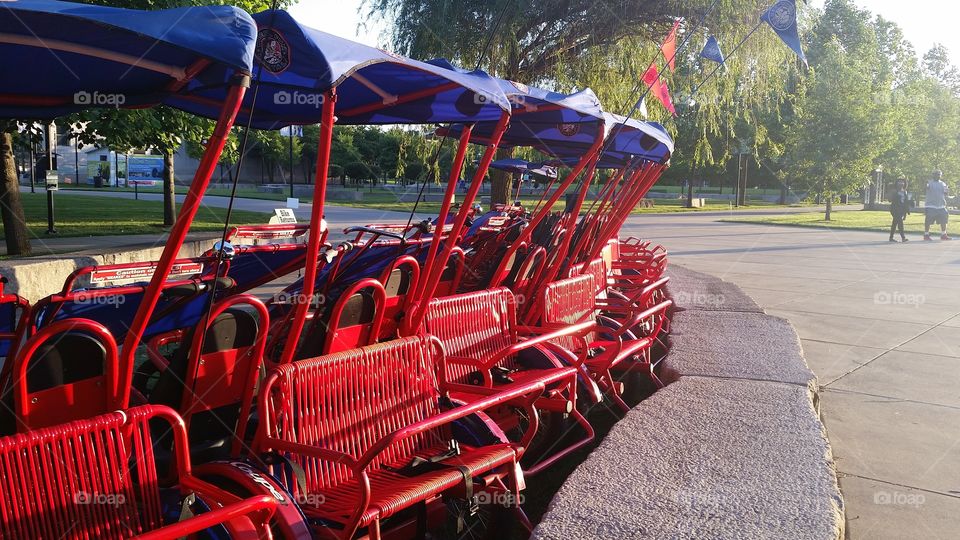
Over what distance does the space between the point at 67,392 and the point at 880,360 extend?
23.8 feet

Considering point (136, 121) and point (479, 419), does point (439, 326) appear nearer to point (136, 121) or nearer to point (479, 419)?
point (479, 419)

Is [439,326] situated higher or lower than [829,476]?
higher

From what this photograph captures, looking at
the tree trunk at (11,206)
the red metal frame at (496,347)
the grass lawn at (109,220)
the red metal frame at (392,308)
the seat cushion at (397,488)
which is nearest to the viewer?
the seat cushion at (397,488)

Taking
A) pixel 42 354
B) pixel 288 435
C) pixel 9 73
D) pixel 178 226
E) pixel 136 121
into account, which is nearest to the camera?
pixel 178 226

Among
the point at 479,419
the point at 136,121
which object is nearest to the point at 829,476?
the point at 479,419

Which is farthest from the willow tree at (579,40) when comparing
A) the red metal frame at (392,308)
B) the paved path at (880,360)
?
the red metal frame at (392,308)

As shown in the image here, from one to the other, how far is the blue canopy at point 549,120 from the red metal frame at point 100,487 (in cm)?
277

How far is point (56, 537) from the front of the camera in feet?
8.84

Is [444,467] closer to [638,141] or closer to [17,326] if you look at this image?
[17,326]

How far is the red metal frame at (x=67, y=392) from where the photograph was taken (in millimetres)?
3012

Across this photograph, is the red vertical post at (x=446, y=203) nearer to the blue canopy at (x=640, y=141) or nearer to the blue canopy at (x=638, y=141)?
the blue canopy at (x=638, y=141)

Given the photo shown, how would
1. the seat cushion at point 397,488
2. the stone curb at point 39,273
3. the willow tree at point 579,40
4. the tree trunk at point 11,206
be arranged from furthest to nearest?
1. the willow tree at point 579,40
2. the tree trunk at point 11,206
3. the stone curb at point 39,273
4. the seat cushion at point 397,488

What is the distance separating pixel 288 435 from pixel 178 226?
117 cm

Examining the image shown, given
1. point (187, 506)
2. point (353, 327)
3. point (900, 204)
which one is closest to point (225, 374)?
point (353, 327)
